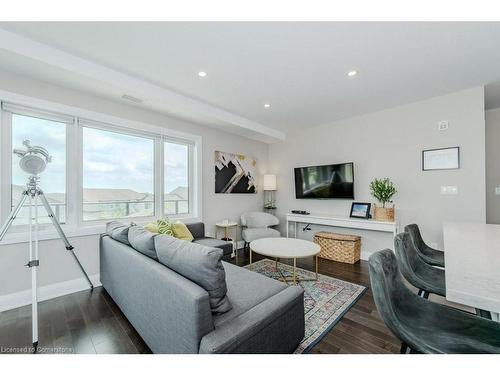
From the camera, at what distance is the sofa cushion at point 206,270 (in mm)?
1222

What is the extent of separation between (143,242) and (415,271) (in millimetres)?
2171

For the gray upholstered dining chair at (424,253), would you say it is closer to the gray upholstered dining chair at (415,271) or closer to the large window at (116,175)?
the gray upholstered dining chair at (415,271)

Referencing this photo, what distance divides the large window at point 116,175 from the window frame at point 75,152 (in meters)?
0.08

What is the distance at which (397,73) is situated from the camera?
8.02 ft

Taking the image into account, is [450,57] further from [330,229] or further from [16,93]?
[16,93]

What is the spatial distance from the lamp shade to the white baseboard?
3396 millimetres

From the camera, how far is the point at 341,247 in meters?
3.57

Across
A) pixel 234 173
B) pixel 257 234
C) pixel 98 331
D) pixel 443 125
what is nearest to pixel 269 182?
pixel 234 173

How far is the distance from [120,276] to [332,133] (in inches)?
158

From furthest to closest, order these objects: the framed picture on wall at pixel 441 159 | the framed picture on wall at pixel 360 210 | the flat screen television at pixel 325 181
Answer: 1. the flat screen television at pixel 325 181
2. the framed picture on wall at pixel 360 210
3. the framed picture on wall at pixel 441 159

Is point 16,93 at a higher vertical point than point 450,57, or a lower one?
lower

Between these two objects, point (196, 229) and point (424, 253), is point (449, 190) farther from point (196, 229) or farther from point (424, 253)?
point (196, 229)

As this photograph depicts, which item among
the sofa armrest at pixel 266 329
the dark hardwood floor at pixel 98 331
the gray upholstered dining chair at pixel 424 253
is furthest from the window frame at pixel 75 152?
the gray upholstered dining chair at pixel 424 253
